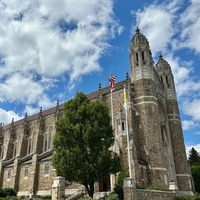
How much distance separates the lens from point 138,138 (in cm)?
3534

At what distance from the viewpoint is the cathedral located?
107 feet

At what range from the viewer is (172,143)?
4197cm

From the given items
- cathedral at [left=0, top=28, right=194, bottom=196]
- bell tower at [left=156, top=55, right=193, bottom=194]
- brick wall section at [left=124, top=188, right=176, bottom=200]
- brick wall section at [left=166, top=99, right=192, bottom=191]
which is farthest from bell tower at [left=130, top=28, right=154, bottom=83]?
brick wall section at [left=124, top=188, right=176, bottom=200]

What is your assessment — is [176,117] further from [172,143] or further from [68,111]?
[68,111]

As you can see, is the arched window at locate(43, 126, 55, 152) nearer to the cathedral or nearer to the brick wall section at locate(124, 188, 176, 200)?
the cathedral

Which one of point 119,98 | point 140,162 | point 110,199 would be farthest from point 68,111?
point 119,98

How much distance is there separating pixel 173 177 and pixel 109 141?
793 inches

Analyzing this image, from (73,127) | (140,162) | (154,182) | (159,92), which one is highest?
(159,92)

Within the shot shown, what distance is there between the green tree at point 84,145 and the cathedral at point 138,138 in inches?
290

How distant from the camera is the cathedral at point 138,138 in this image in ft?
107

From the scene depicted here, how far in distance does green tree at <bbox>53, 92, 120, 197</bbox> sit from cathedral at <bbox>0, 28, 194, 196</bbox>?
736 cm

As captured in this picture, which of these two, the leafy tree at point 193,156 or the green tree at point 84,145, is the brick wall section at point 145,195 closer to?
the green tree at point 84,145

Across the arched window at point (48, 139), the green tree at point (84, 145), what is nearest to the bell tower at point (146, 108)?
the green tree at point (84, 145)

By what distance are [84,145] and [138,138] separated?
13922 millimetres
